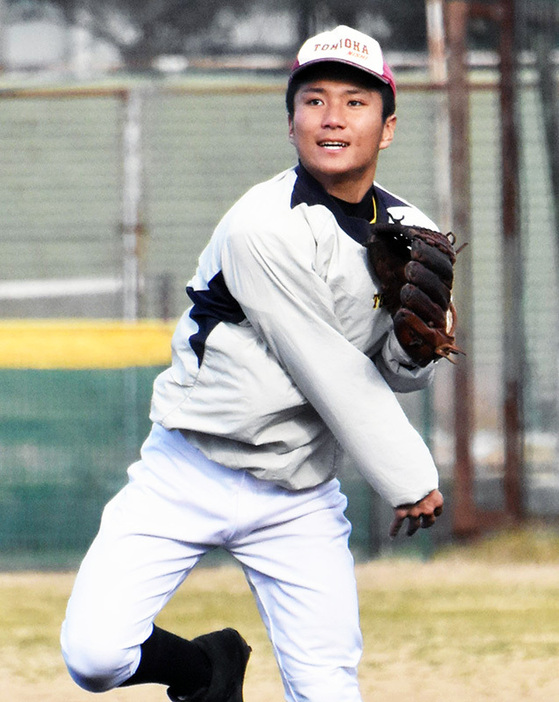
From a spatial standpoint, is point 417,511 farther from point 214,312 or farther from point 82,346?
point 82,346

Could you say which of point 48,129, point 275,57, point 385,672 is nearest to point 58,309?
point 48,129

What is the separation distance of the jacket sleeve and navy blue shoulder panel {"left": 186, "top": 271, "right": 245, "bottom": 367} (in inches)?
3.4

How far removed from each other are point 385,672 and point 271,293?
6.55 ft

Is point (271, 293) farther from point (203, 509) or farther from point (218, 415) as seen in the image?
point (203, 509)

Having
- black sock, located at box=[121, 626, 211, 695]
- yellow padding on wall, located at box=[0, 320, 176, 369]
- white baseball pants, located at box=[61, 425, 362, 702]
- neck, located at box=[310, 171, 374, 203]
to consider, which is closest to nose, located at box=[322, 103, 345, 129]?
neck, located at box=[310, 171, 374, 203]

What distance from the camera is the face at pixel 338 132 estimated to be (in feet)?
9.86

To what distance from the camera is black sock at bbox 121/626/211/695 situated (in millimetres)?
3186

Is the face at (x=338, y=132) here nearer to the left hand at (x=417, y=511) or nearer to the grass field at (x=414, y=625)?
the left hand at (x=417, y=511)

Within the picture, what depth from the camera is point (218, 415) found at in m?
Answer: 3.04

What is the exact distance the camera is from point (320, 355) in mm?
2920

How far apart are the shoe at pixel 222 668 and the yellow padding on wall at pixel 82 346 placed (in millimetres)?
2685

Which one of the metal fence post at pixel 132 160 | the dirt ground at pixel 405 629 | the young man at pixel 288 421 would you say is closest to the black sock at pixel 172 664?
the young man at pixel 288 421

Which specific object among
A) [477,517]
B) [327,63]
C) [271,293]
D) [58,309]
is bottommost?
[477,517]

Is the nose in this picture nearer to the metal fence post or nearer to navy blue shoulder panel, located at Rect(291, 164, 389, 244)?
navy blue shoulder panel, located at Rect(291, 164, 389, 244)
